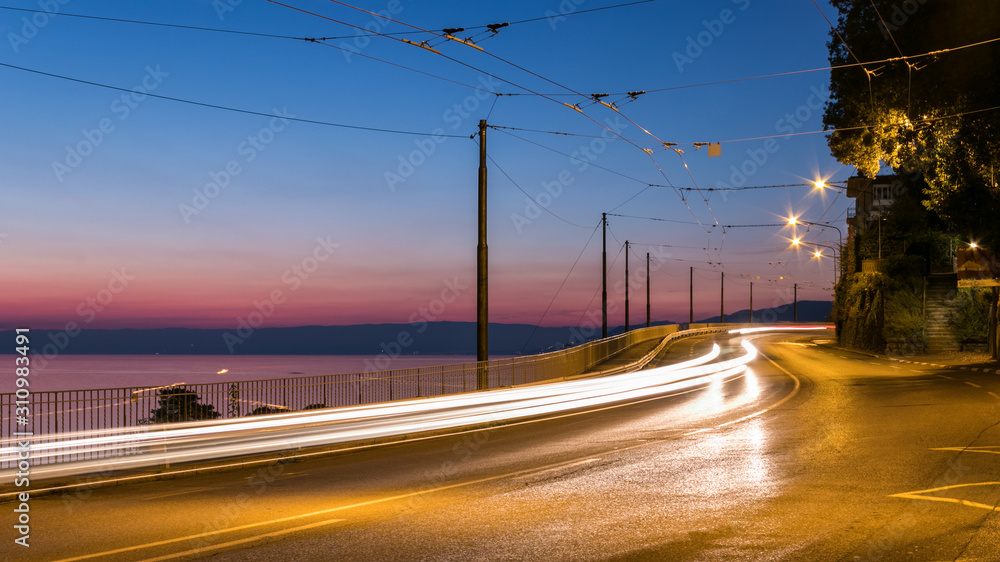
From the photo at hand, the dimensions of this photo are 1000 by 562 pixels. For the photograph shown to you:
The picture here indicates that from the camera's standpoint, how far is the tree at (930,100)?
26.7 m

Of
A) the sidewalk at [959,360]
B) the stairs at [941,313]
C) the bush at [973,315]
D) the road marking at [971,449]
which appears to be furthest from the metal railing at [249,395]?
the bush at [973,315]

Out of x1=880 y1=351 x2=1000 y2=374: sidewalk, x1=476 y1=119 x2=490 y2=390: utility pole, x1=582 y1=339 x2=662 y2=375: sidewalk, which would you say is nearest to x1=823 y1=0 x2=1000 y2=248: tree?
x1=880 y1=351 x2=1000 y2=374: sidewalk

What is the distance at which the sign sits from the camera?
35938 millimetres

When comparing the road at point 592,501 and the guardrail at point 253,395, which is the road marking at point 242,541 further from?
the guardrail at point 253,395

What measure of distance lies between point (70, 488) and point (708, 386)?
65.4 ft

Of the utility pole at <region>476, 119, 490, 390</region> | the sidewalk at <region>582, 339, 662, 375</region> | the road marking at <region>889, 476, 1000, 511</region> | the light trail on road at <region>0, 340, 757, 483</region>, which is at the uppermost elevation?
the utility pole at <region>476, 119, 490, 390</region>

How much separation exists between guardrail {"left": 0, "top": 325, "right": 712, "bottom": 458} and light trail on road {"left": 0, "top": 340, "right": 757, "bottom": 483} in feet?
1.36

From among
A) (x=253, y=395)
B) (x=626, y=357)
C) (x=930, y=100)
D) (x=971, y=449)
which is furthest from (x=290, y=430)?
(x=626, y=357)

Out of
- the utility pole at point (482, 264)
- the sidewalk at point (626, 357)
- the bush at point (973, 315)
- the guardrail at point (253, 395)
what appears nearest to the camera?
the guardrail at point (253, 395)

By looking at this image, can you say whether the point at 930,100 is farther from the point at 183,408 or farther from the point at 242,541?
the point at 242,541

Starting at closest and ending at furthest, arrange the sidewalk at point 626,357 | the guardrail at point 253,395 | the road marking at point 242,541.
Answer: the road marking at point 242,541 → the guardrail at point 253,395 → the sidewalk at point 626,357

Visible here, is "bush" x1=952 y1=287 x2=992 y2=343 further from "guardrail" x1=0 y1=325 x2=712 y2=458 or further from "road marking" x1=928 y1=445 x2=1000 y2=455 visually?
"road marking" x1=928 y1=445 x2=1000 y2=455

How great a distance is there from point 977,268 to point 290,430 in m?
34.7

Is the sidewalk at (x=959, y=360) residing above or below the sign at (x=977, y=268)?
below
